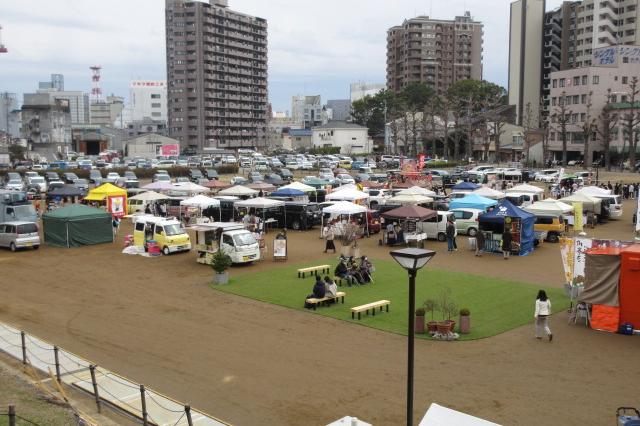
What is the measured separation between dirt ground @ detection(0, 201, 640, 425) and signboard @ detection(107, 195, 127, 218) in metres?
15.5

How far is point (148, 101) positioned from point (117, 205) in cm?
12807

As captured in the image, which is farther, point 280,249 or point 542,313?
point 280,249

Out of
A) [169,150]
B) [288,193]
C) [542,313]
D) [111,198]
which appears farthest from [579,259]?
[169,150]

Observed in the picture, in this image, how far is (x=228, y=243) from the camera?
22938mm

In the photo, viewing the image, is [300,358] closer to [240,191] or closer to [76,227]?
[76,227]

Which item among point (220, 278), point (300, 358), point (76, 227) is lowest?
point (300, 358)

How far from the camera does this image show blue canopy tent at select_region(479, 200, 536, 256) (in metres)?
24.7

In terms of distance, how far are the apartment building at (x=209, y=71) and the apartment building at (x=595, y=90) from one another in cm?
6105

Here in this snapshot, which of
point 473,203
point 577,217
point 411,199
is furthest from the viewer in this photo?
point 411,199

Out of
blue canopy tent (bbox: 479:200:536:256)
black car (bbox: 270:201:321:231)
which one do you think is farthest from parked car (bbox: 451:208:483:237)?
black car (bbox: 270:201:321:231)

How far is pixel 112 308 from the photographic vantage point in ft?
57.1

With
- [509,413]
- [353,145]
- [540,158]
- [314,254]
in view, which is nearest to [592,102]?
[540,158]

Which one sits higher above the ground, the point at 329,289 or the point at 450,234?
the point at 450,234

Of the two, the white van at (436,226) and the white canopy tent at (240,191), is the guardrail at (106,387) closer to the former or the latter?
the white van at (436,226)
